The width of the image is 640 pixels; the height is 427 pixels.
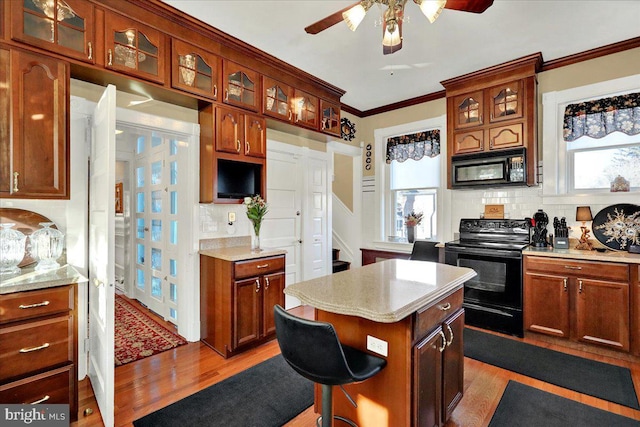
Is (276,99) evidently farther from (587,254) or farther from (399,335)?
(587,254)

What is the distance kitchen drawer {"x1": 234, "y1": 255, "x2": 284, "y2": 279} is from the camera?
9.33 ft

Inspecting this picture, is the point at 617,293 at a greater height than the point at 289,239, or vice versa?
the point at 289,239

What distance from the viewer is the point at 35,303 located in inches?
73.0

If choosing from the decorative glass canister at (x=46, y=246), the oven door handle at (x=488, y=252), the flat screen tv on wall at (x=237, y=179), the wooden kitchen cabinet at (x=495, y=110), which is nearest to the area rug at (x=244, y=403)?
the decorative glass canister at (x=46, y=246)

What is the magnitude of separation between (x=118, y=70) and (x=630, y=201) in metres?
4.75

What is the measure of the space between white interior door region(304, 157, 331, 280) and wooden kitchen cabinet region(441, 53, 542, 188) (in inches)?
69.1

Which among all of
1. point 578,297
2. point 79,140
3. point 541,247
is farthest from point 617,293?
point 79,140

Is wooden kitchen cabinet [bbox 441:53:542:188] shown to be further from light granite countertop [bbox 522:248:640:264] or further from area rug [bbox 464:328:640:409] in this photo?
area rug [bbox 464:328:640:409]

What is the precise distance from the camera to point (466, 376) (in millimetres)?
2578

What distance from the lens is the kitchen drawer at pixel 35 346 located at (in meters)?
1.76

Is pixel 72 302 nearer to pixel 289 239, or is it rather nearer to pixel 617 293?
pixel 289 239

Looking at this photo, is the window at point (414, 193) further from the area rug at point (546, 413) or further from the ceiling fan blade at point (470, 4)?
the ceiling fan blade at point (470, 4)

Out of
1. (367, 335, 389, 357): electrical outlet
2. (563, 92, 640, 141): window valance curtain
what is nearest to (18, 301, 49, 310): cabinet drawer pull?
(367, 335, 389, 357): electrical outlet

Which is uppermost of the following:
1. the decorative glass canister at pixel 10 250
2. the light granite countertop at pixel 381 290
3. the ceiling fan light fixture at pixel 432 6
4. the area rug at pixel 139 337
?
the ceiling fan light fixture at pixel 432 6
